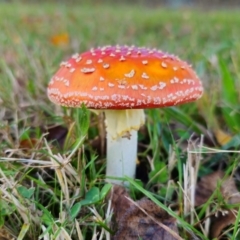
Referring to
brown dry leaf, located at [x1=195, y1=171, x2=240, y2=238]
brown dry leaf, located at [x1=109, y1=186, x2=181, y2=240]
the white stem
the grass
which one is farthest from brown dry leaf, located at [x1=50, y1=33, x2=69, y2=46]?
brown dry leaf, located at [x1=109, y1=186, x2=181, y2=240]

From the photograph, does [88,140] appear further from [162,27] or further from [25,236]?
[162,27]

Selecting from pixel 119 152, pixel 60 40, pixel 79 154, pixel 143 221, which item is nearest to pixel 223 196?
pixel 143 221

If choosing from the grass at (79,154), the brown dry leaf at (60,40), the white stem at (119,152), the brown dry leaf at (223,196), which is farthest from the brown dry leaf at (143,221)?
the brown dry leaf at (60,40)

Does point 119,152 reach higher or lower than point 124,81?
lower

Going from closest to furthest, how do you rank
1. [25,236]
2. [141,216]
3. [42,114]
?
[25,236]
[141,216]
[42,114]

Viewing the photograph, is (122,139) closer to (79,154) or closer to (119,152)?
(119,152)

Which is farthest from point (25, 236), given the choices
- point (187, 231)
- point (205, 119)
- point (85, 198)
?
point (205, 119)

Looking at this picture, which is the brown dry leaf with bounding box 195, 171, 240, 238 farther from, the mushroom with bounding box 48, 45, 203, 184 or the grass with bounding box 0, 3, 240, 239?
the mushroom with bounding box 48, 45, 203, 184

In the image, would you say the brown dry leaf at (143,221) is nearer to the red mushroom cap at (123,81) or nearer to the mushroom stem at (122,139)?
the mushroom stem at (122,139)
